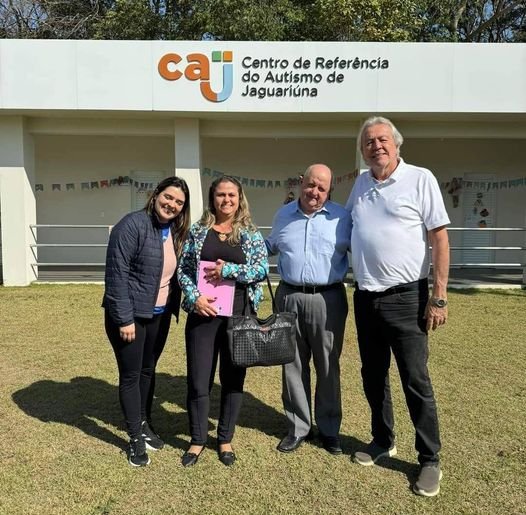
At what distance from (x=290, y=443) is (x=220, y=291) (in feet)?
3.57

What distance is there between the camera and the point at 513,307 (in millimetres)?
7652

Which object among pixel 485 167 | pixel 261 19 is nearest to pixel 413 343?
pixel 485 167

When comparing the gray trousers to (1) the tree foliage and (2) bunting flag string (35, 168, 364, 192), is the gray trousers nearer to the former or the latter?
(2) bunting flag string (35, 168, 364, 192)

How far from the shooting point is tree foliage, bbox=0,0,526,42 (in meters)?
14.0

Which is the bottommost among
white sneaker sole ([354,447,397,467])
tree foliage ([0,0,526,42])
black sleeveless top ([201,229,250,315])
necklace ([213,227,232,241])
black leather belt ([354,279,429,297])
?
white sneaker sole ([354,447,397,467])

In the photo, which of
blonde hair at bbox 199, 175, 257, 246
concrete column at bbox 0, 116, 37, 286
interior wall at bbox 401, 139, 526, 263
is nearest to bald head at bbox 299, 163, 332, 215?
blonde hair at bbox 199, 175, 257, 246

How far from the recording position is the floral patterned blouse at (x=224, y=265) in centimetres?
287

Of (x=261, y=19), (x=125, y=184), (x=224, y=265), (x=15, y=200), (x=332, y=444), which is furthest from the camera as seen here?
(x=261, y=19)

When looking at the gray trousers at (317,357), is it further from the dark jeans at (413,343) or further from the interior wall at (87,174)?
the interior wall at (87,174)

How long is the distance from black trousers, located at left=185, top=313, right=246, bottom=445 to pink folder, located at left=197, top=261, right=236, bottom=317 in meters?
0.07

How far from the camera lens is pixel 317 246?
3023mm

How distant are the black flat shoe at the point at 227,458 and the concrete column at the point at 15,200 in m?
7.18

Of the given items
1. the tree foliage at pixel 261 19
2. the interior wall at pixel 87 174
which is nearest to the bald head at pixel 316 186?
the interior wall at pixel 87 174

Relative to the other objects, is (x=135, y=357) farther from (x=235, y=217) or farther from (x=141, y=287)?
(x=235, y=217)
